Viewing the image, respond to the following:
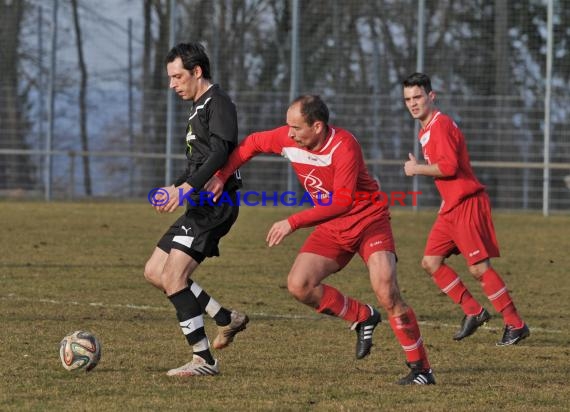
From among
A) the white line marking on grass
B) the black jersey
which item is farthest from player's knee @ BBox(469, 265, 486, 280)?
the black jersey

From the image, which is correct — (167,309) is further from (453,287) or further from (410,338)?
(410,338)

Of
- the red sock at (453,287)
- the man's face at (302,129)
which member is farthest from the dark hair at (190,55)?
the red sock at (453,287)

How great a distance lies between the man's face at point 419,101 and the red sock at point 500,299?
127cm

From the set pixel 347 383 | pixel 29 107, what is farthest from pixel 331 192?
pixel 29 107

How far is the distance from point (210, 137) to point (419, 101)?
2.17m

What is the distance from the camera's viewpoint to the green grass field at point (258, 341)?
6.22 metres

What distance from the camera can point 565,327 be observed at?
9.58 m

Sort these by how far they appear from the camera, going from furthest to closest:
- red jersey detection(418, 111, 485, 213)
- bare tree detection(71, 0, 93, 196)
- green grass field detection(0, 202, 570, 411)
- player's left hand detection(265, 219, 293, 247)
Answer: bare tree detection(71, 0, 93, 196) → red jersey detection(418, 111, 485, 213) → player's left hand detection(265, 219, 293, 247) → green grass field detection(0, 202, 570, 411)

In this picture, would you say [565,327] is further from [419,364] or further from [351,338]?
[419,364]

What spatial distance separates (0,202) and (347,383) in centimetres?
1972

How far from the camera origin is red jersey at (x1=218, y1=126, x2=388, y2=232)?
21.9ft

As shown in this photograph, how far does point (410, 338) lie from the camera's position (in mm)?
6828

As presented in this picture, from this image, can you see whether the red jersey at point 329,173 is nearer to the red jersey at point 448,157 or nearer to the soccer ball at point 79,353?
the soccer ball at point 79,353

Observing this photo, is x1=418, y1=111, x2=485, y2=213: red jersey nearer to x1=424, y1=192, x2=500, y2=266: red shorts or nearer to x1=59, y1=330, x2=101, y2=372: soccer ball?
x1=424, y1=192, x2=500, y2=266: red shorts
